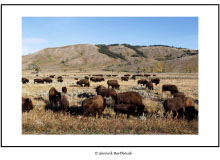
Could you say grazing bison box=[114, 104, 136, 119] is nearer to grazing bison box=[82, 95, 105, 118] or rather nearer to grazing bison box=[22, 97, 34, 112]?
grazing bison box=[82, 95, 105, 118]

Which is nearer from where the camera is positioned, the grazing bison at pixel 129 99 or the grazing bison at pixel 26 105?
the grazing bison at pixel 26 105

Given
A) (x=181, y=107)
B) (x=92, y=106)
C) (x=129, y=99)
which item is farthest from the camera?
(x=129, y=99)

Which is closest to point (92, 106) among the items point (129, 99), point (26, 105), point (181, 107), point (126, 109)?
point (126, 109)

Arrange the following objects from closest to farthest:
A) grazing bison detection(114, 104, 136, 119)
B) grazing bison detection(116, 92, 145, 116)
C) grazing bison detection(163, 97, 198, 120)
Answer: grazing bison detection(163, 97, 198, 120), grazing bison detection(114, 104, 136, 119), grazing bison detection(116, 92, 145, 116)

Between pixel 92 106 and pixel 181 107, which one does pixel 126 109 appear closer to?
pixel 92 106

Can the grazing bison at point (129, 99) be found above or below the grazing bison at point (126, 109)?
above

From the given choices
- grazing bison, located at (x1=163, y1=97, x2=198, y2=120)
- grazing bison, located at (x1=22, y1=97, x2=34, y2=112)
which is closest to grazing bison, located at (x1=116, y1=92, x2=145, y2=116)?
grazing bison, located at (x1=163, y1=97, x2=198, y2=120)

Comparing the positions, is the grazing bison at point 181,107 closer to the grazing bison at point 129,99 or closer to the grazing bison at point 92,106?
the grazing bison at point 129,99

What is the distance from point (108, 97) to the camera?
1681 centimetres

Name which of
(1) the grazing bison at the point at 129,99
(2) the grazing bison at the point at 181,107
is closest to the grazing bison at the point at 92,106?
(1) the grazing bison at the point at 129,99
